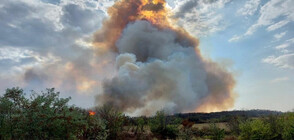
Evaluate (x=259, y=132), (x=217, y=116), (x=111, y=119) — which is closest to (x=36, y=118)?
(x=111, y=119)

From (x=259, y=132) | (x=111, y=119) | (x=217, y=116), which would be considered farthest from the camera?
(x=217, y=116)

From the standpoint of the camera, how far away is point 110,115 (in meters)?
30.1

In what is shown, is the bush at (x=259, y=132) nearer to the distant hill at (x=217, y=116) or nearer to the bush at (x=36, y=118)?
the bush at (x=36, y=118)

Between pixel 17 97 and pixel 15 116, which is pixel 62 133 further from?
pixel 17 97

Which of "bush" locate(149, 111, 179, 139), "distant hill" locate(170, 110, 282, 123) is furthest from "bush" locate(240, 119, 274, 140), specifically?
"distant hill" locate(170, 110, 282, 123)

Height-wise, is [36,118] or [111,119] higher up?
[111,119]

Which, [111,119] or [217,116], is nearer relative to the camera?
[111,119]

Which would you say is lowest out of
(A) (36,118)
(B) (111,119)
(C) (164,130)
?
(A) (36,118)

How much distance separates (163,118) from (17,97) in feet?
104

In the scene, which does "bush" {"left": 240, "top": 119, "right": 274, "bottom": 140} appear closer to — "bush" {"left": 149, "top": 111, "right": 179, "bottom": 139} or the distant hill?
"bush" {"left": 149, "top": 111, "right": 179, "bottom": 139}

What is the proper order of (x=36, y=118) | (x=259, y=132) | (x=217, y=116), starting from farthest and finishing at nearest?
(x=217, y=116), (x=259, y=132), (x=36, y=118)

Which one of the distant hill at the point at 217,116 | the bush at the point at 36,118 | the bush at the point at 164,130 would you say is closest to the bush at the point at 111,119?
the bush at the point at 164,130

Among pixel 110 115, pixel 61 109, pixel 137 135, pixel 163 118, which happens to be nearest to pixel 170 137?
pixel 163 118

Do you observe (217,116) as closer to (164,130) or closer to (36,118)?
(164,130)
